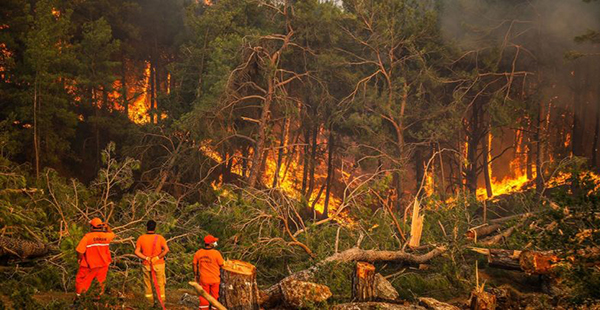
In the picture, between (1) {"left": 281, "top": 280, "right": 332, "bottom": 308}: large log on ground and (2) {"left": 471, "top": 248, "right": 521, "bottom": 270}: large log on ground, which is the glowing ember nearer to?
(2) {"left": 471, "top": 248, "right": 521, "bottom": 270}: large log on ground

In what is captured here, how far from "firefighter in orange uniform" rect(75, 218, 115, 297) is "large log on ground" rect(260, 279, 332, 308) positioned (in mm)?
2558

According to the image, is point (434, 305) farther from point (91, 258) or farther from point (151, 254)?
point (91, 258)

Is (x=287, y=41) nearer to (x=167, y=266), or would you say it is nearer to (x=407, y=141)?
(x=407, y=141)

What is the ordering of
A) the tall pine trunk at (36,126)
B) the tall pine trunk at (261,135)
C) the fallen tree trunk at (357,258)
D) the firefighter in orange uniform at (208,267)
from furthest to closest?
the tall pine trunk at (261,135), the tall pine trunk at (36,126), the fallen tree trunk at (357,258), the firefighter in orange uniform at (208,267)

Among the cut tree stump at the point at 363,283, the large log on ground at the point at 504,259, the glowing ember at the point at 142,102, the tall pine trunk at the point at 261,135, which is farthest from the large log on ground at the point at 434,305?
the glowing ember at the point at 142,102

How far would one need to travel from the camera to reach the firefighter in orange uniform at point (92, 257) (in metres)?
7.82

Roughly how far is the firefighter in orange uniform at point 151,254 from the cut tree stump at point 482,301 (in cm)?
497

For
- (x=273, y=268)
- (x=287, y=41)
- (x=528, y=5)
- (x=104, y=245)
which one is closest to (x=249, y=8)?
(x=287, y=41)

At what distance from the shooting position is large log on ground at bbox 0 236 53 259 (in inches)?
349

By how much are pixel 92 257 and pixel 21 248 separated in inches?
83.0

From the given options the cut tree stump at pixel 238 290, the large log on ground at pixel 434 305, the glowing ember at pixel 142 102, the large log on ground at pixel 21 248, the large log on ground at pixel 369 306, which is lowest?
the large log on ground at pixel 434 305

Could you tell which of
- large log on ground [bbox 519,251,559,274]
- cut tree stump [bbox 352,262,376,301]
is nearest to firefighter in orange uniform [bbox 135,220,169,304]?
cut tree stump [bbox 352,262,376,301]

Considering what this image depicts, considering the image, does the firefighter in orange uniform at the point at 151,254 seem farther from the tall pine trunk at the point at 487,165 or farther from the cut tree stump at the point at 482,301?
the tall pine trunk at the point at 487,165

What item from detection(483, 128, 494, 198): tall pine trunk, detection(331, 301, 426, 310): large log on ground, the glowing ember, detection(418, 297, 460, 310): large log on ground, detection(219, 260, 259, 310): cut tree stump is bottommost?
detection(418, 297, 460, 310): large log on ground
